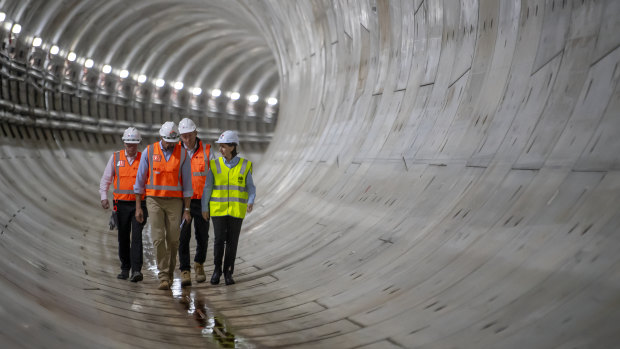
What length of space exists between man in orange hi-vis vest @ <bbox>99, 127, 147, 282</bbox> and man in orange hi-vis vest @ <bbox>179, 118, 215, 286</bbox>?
0.43 m

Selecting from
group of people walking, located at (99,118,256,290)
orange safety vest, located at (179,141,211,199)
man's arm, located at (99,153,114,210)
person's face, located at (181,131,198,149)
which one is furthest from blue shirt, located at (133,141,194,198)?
man's arm, located at (99,153,114,210)

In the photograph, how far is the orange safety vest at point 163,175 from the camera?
653 centimetres

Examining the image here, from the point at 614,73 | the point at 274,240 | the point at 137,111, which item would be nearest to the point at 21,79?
the point at 137,111

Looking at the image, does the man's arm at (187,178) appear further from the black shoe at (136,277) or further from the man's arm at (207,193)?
the black shoe at (136,277)

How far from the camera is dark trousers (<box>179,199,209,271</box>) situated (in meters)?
6.90

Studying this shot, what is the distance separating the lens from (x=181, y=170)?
261 inches

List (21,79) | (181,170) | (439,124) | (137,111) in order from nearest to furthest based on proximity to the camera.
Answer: (439,124), (181,170), (21,79), (137,111)

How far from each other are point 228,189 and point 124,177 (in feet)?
3.99

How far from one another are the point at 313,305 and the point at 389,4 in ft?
12.8

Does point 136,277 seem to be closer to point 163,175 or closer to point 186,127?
point 163,175

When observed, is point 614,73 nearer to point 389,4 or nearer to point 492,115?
point 492,115

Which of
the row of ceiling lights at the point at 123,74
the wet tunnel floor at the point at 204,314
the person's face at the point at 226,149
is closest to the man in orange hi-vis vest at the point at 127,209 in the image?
the wet tunnel floor at the point at 204,314

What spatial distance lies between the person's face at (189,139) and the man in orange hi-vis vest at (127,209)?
64 cm

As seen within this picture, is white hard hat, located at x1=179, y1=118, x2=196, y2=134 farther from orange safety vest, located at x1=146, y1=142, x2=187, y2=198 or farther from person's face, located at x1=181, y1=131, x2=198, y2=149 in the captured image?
orange safety vest, located at x1=146, y1=142, x2=187, y2=198
